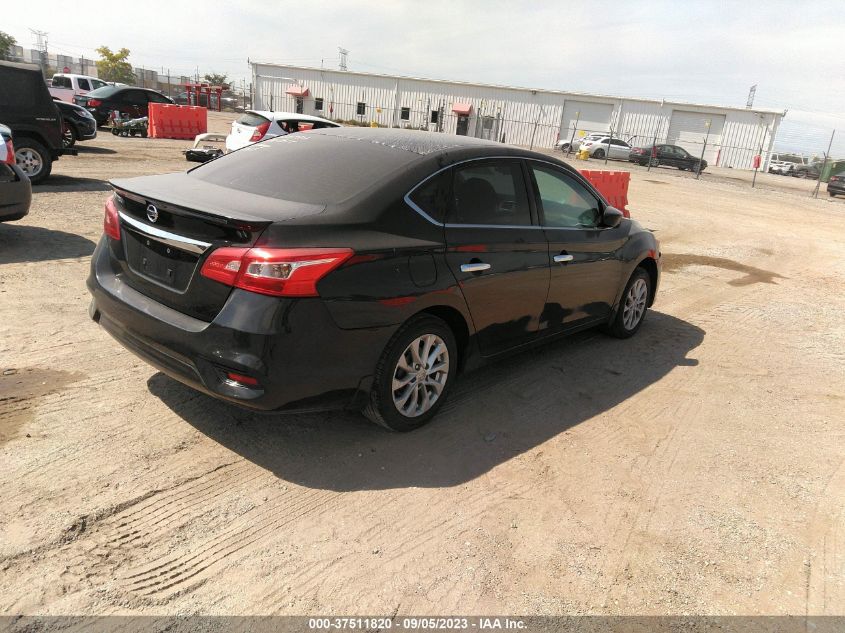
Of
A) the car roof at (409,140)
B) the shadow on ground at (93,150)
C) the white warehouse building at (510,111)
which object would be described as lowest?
the shadow on ground at (93,150)

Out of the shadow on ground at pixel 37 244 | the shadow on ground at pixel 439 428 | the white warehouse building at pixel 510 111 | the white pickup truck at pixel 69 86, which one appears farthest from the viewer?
the white warehouse building at pixel 510 111

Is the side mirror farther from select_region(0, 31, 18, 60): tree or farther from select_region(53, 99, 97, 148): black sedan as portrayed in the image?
select_region(0, 31, 18, 60): tree

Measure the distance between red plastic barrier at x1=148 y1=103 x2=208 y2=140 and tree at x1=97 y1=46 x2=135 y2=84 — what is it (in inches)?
2150

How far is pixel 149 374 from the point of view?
4.13 meters

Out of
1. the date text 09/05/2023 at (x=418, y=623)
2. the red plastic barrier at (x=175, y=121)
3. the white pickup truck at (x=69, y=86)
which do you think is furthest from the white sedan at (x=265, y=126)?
the white pickup truck at (x=69, y=86)

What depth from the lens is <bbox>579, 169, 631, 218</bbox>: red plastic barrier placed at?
1159 cm

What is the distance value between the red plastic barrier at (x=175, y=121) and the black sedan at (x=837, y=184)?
25876 mm

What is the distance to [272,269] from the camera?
2873 mm

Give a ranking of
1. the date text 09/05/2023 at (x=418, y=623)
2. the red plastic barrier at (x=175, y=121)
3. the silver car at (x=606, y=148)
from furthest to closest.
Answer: the silver car at (x=606, y=148) < the red plastic barrier at (x=175, y=121) < the date text 09/05/2023 at (x=418, y=623)

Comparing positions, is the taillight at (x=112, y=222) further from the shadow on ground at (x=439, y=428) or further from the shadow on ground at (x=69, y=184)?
the shadow on ground at (x=69, y=184)

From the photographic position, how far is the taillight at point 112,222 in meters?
3.55

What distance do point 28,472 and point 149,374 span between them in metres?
1.16

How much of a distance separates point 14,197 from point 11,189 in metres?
0.09

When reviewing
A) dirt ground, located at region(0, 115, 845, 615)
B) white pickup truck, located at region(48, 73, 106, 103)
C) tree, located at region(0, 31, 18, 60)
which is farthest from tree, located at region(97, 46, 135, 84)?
dirt ground, located at region(0, 115, 845, 615)
